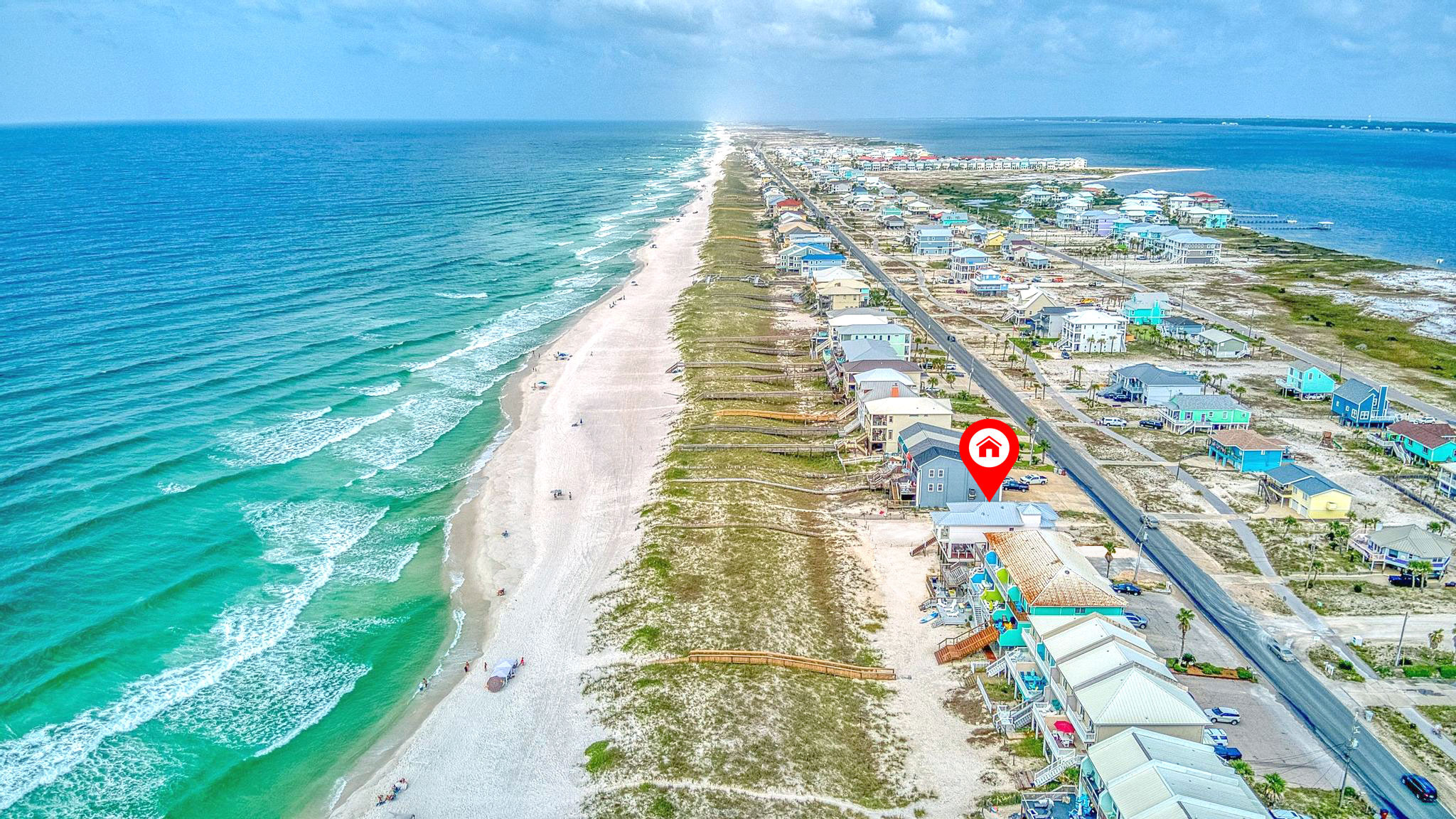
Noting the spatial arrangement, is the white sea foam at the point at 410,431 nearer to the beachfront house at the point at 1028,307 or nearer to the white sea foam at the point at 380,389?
the white sea foam at the point at 380,389

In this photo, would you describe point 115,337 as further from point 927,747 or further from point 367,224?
point 927,747

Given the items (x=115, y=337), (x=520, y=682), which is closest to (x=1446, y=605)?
(x=520, y=682)

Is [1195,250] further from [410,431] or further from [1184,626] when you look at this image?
[410,431]

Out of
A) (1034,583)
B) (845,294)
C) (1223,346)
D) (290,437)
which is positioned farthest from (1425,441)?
(290,437)

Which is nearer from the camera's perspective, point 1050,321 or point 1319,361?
point 1319,361

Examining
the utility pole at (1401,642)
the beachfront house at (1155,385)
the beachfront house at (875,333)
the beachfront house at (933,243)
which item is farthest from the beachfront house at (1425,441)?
the beachfront house at (933,243)

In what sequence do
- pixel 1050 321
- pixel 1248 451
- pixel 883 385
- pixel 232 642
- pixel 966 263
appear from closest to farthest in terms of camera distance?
pixel 232 642
pixel 1248 451
pixel 883 385
pixel 1050 321
pixel 966 263
